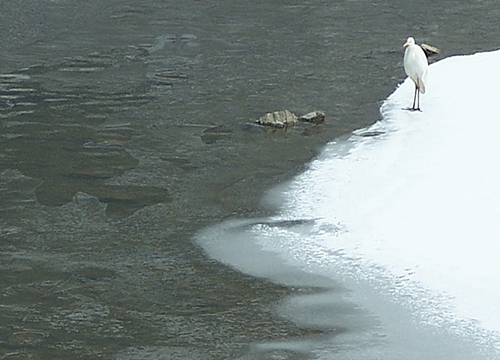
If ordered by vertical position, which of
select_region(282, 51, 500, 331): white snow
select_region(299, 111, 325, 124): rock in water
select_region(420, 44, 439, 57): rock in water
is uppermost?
select_region(420, 44, 439, 57): rock in water

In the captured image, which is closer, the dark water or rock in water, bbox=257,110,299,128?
the dark water

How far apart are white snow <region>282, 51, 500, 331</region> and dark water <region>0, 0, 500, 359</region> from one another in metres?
0.42

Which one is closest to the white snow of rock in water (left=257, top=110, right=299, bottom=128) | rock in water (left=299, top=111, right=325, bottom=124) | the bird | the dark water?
the bird

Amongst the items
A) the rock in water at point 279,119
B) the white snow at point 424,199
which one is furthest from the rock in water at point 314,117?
the white snow at point 424,199

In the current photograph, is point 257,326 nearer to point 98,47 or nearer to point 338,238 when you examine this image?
point 338,238

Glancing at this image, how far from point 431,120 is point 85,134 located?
3.37 metres

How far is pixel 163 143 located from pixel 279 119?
48.9 inches

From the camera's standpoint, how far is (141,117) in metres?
9.81

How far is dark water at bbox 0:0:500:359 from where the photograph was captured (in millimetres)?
5605

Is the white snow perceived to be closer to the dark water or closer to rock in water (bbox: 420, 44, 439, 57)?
the dark water


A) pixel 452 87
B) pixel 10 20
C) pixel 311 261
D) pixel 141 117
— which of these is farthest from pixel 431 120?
pixel 10 20

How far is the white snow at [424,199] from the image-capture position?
6043 millimetres

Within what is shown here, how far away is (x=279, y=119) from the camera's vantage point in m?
9.50

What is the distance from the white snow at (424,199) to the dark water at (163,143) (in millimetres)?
418
